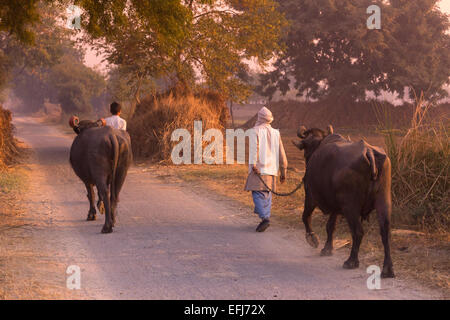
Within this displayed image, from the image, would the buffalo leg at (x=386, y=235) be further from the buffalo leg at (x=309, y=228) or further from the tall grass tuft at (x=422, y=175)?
the tall grass tuft at (x=422, y=175)

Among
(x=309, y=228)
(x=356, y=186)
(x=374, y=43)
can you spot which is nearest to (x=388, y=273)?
(x=356, y=186)

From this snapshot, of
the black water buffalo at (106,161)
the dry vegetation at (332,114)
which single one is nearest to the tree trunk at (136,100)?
the black water buffalo at (106,161)

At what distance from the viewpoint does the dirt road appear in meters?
5.16

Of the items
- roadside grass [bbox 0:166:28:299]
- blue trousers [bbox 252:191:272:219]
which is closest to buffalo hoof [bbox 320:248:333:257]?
blue trousers [bbox 252:191:272:219]

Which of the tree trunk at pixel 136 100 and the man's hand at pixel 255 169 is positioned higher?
the tree trunk at pixel 136 100

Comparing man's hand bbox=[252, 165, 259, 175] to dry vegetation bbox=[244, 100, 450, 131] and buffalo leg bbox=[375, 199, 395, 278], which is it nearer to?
buffalo leg bbox=[375, 199, 395, 278]

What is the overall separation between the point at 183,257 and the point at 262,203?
1.96 m

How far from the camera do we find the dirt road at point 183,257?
5.16 m

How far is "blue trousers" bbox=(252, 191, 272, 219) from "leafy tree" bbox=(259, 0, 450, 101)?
2739 cm

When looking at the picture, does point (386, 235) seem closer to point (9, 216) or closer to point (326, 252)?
point (326, 252)

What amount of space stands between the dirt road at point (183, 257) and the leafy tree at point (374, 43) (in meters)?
26.9
